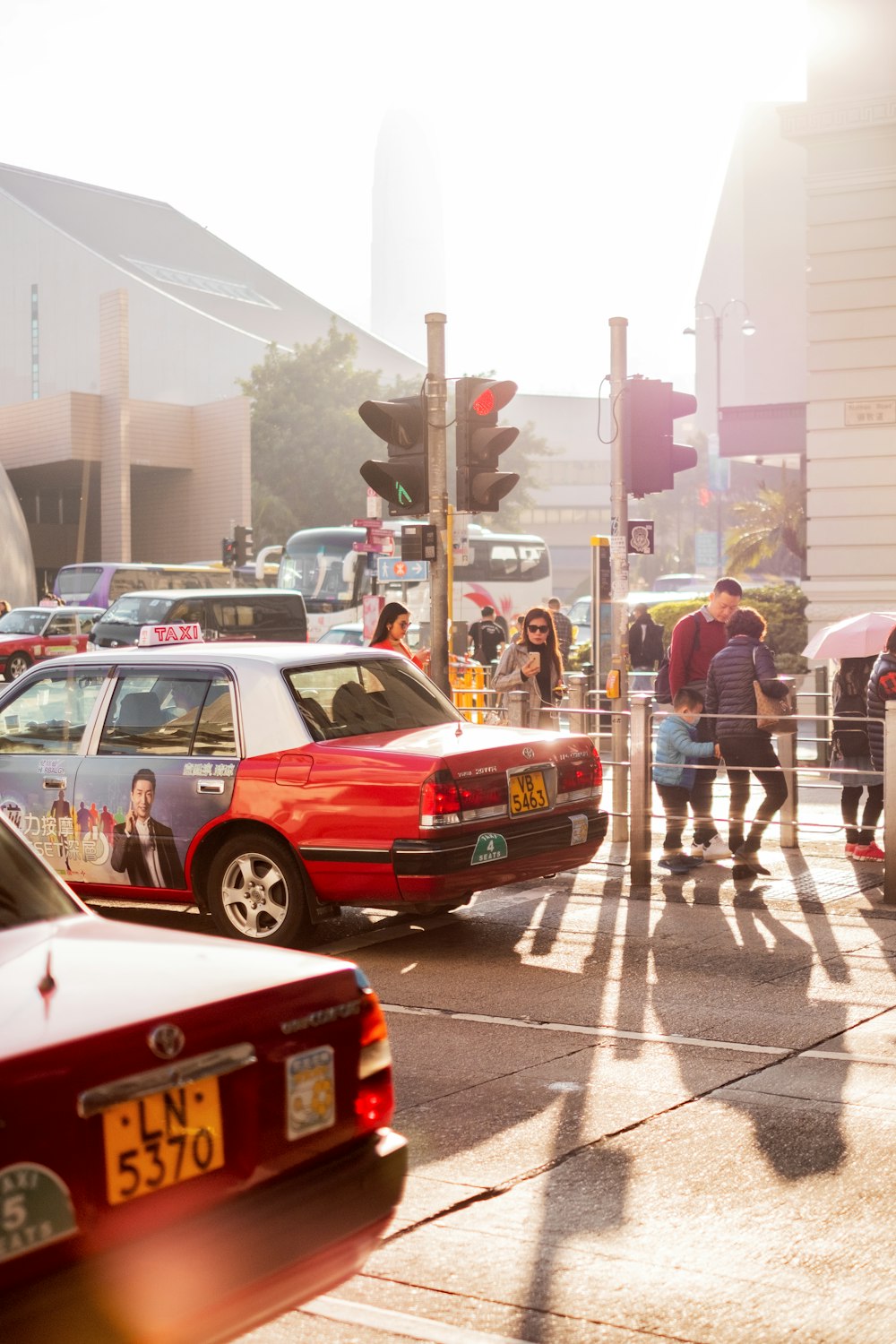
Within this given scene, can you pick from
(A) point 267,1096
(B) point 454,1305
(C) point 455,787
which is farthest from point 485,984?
(A) point 267,1096

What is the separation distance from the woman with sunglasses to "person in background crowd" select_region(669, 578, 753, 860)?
5.68ft

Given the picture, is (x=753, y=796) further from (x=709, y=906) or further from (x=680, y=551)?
(x=680, y=551)

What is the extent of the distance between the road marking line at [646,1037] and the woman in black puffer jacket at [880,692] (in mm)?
4419

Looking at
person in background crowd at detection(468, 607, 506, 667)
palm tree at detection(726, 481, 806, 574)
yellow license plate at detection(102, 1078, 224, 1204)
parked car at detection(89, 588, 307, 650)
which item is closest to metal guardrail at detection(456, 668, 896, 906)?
yellow license plate at detection(102, 1078, 224, 1204)

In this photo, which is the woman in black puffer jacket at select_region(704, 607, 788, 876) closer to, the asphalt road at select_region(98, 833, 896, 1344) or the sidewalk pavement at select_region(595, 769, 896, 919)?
the sidewalk pavement at select_region(595, 769, 896, 919)

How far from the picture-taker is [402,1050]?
6.08m

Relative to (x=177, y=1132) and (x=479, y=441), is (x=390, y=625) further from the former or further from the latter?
(x=177, y=1132)

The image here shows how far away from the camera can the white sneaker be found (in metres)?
11.0

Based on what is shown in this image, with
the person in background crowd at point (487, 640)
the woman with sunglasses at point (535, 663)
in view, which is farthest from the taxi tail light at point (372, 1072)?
the person in background crowd at point (487, 640)

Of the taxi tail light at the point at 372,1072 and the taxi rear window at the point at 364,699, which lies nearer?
the taxi tail light at the point at 372,1072

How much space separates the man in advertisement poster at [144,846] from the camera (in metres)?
8.05

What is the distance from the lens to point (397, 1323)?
145 inches

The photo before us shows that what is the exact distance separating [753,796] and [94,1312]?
11.9 m

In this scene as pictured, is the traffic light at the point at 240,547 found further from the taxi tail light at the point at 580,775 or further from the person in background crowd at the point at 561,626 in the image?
the taxi tail light at the point at 580,775
